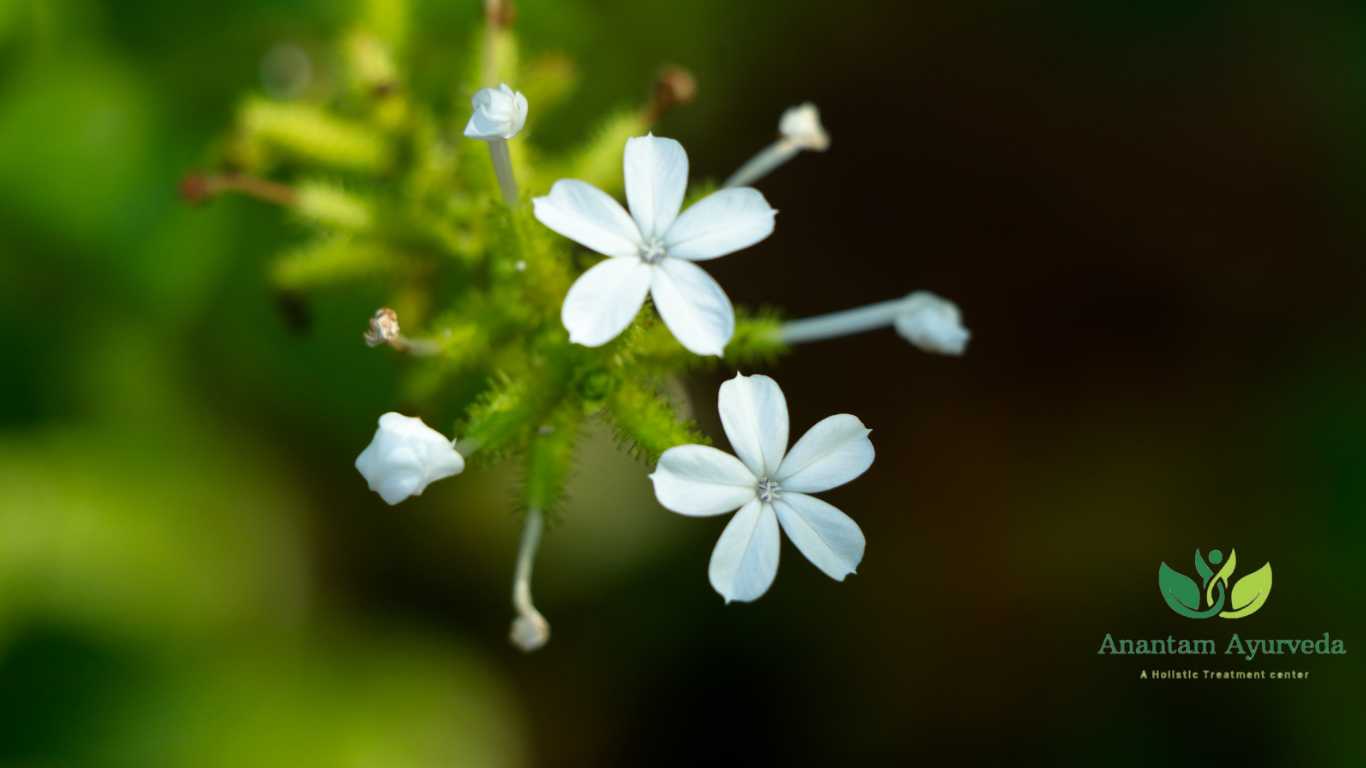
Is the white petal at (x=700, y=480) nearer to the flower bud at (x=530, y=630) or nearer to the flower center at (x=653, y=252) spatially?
the flower center at (x=653, y=252)

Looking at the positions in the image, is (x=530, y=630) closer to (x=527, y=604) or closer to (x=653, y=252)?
(x=527, y=604)

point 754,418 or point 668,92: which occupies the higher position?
point 668,92

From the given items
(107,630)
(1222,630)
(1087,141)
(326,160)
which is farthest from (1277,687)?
(107,630)

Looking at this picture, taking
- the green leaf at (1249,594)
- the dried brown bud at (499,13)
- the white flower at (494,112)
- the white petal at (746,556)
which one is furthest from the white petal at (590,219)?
the green leaf at (1249,594)

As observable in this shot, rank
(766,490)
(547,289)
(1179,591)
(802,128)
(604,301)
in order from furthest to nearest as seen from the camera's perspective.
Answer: (1179,591), (802,128), (547,289), (766,490), (604,301)

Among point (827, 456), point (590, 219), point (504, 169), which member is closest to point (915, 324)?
point (827, 456)

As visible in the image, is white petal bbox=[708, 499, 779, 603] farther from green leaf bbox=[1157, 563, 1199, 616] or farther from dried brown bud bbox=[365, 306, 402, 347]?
green leaf bbox=[1157, 563, 1199, 616]

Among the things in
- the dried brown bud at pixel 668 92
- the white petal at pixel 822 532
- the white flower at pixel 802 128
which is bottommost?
the white petal at pixel 822 532
